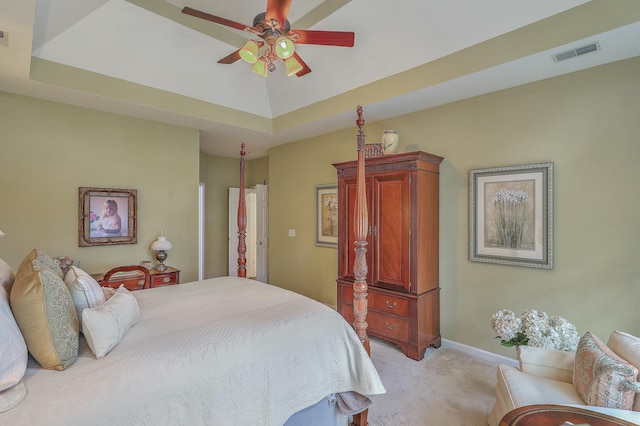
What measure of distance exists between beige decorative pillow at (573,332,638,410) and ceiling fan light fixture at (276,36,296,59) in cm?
274

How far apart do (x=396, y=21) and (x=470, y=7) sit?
0.61m

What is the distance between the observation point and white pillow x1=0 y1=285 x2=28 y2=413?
1.05m

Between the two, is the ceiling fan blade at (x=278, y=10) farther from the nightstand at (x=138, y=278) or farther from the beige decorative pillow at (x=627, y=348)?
the nightstand at (x=138, y=278)

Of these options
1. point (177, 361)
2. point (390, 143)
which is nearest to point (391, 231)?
point (390, 143)

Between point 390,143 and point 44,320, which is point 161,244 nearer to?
point 44,320

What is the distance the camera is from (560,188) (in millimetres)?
2752

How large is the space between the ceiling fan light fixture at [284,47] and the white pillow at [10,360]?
2215 millimetres

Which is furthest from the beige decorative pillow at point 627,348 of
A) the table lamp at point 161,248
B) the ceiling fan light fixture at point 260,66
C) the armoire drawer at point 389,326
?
the table lamp at point 161,248

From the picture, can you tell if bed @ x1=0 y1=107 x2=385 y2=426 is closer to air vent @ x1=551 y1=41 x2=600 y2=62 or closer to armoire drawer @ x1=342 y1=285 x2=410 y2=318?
armoire drawer @ x1=342 y1=285 x2=410 y2=318

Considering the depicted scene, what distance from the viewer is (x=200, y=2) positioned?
9.88ft

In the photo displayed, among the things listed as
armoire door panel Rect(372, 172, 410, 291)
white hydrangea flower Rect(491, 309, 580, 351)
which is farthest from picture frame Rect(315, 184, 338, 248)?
white hydrangea flower Rect(491, 309, 580, 351)

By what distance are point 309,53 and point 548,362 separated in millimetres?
3539

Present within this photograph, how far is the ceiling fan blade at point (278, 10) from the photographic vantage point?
2.09 m

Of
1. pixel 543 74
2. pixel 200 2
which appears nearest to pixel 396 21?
pixel 543 74
